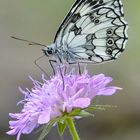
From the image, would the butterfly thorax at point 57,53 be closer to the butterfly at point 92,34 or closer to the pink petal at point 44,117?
the butterfly at point 92,34

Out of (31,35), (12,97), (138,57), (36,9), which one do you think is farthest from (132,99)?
(36,9)

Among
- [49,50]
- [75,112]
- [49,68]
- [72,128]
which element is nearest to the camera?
[72,128]

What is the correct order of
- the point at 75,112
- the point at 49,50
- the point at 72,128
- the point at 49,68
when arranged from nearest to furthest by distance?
the point at 72,128, the point at 75,112, the point at 49,50, the point at 49,68

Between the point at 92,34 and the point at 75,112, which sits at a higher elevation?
the point at 92,34

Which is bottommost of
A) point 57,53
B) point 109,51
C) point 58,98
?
point 58,98

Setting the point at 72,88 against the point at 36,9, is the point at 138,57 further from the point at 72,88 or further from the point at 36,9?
the point at 72,88

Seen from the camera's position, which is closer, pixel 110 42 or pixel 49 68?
pixel 110 42

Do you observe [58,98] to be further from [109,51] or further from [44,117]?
[109,51]

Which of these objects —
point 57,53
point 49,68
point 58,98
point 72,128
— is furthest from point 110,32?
point 49,68
